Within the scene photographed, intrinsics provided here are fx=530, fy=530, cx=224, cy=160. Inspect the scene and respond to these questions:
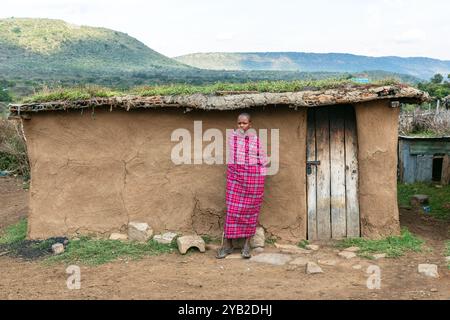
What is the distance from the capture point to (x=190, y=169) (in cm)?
740

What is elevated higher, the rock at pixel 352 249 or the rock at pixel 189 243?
the rock at pixel 189 243

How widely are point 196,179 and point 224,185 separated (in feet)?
1.32

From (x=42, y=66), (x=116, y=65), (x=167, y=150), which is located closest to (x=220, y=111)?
(x=167, y=150)

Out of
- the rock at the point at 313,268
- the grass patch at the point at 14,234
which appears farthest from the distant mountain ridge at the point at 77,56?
the rock at the point at 313,268

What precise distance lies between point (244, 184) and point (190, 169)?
998mm

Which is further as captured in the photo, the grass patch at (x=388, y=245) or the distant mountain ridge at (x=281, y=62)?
the distant mountain ridge at (x=281, y=62)

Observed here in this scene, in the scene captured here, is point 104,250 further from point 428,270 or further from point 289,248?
point 428,270

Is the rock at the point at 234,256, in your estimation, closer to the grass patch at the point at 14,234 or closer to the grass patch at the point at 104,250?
the grass patch at the point at 104,250

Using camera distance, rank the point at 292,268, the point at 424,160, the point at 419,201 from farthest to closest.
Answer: the point at 424,160
the point at 419,201
the point at 292,268

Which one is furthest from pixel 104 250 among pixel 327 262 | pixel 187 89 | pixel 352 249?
pixel 352 249

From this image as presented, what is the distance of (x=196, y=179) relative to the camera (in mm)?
7410

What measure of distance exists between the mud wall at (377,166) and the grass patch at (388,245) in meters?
0.14

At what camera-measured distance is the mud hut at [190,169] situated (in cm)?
721

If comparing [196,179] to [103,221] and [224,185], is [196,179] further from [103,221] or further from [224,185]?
[103,221]
